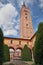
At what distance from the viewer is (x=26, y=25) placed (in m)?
87.4

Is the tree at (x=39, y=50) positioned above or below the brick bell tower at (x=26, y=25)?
below

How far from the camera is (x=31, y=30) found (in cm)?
8781

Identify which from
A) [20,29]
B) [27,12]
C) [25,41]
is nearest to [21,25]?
[20,29]

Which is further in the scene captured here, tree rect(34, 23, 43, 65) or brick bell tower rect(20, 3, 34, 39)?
brick bell tower rect(20, 3, 34, 39)

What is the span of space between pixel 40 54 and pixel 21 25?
241 feet

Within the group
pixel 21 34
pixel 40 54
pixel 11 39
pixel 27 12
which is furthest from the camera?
pixel 27 12

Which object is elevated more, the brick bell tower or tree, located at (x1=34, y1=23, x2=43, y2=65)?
the brick bell tower

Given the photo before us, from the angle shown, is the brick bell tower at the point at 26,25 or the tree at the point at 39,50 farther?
the brick bell tower at the point at 26,25

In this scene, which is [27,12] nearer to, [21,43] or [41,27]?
[21,43]

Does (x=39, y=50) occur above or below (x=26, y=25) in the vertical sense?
below

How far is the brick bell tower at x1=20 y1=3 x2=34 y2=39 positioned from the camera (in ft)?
280

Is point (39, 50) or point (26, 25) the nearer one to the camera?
point (39, 50)

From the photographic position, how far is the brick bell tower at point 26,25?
85250 mm

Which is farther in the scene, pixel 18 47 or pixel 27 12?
pixel 27 12
